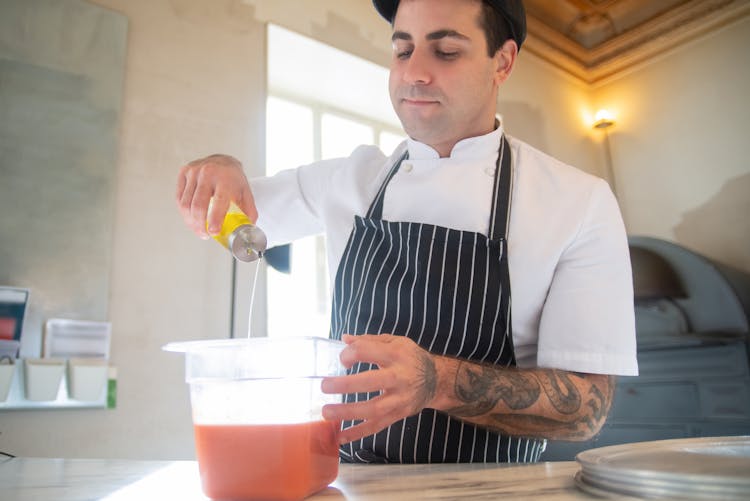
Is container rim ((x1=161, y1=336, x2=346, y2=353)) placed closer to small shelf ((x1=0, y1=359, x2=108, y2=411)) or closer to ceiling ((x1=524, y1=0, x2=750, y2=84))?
small shelf ((x1=0, y1=359, x2=108, y2=411))

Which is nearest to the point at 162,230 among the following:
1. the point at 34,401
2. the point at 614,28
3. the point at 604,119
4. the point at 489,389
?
the point at 34,401

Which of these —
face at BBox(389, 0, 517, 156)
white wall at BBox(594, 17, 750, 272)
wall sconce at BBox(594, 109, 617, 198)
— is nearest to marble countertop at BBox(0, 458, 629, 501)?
face at BBox(389, 0, 517, 156)

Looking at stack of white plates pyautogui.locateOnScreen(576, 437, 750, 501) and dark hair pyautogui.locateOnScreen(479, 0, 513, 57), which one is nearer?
stack of white plates pyautogui.locateOnScreen(576, 437, 750, 501)

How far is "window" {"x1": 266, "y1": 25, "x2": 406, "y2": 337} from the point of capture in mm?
2887

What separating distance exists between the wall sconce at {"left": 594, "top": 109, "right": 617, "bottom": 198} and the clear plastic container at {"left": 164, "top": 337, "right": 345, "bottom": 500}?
422 centimetres

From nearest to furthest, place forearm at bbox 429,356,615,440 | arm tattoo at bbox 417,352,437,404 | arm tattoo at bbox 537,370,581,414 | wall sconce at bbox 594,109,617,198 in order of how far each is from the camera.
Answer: arm tattoo at bbox 417,352,437,404
forearm at bbox 429,356,615,440
arm tattoo at bbox 537,370,581,414
wall sconce at bbox 594,109,617,198

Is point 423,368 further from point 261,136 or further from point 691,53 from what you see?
point 691,53

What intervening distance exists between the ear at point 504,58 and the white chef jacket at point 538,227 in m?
0.16

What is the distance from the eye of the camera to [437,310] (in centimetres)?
116

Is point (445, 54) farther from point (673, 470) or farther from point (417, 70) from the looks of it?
point (673, 470)

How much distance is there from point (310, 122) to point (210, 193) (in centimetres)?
232

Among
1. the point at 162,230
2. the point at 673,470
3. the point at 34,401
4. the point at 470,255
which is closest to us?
the point at 673,470

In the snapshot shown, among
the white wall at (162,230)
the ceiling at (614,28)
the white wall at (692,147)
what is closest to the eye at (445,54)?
the white wall at (162,230)

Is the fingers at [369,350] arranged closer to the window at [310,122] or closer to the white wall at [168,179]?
the white wall at [168,179]
